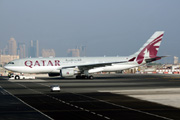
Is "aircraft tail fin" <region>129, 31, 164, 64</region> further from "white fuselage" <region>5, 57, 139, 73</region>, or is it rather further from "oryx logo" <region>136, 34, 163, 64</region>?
"white fuselage" <region>5, 57, 139, 73</region>

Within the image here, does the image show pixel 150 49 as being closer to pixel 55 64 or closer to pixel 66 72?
pixel 66 72

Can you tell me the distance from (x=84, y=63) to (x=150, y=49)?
50.8 ft

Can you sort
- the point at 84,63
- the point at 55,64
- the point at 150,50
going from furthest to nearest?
the point at 150,50, the point at 84,63, the point at 55,64

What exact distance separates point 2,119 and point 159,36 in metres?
71.7

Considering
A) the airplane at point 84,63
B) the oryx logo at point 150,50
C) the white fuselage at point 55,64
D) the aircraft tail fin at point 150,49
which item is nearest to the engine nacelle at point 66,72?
the airplane at point 84,63

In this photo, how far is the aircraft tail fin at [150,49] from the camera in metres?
90.3

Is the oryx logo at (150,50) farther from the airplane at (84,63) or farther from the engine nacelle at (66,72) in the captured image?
the engine nacelle at (66,72)

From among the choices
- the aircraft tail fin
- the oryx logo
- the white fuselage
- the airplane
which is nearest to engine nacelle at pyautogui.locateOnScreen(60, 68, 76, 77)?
the airplane

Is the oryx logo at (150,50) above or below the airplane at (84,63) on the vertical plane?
above

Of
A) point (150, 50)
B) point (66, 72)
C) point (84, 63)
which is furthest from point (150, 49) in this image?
point (66, 72)

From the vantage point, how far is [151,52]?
9156 centimetres

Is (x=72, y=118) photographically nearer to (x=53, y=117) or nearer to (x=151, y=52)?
(x=53, y=117)

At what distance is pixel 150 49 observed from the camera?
91.6m

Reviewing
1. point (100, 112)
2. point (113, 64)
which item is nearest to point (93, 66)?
point (113, 64)
